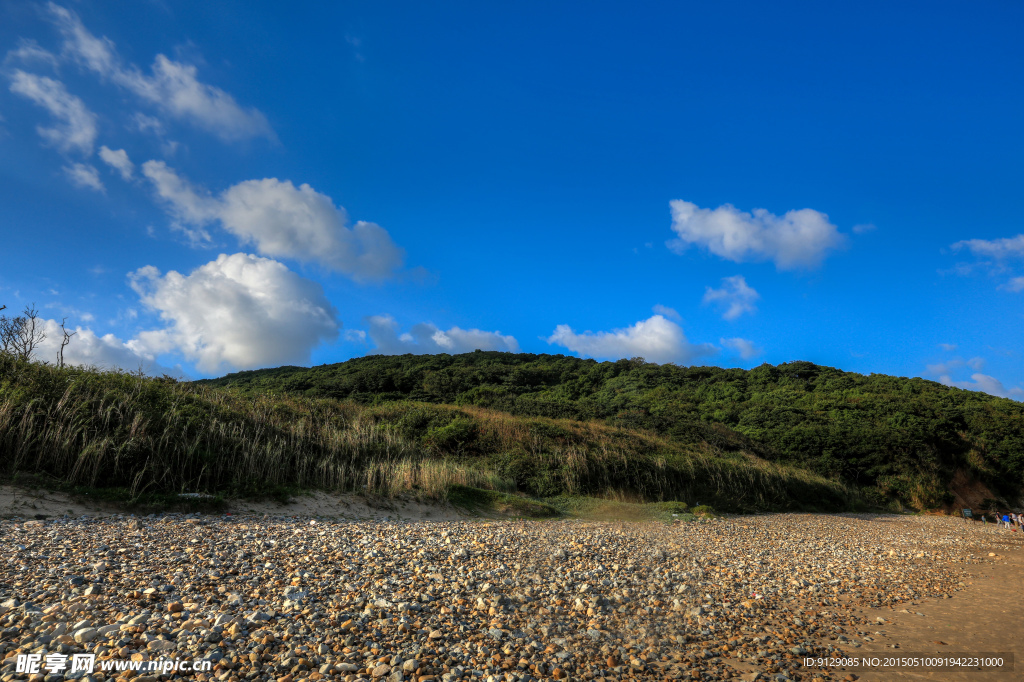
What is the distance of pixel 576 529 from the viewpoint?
10562 millimetres

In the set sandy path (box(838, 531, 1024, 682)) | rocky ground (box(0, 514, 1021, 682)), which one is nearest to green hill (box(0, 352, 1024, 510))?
rocky ground (box(0, 514, 1021, 682))

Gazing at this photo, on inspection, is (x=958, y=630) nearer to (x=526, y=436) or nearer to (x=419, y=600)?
(x=419, y=600)

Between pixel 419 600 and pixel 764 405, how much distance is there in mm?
34372

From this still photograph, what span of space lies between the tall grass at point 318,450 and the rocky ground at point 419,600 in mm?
2224

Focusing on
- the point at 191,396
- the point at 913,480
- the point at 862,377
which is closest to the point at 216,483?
the point at 191,396

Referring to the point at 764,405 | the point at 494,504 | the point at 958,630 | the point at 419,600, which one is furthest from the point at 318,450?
the point at 764,405

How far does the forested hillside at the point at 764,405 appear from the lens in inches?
1016

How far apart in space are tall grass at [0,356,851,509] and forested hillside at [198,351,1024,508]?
192 inches

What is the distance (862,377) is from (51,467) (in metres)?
49.6

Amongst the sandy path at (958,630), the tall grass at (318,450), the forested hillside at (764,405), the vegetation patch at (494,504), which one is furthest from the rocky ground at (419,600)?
the forested hillside at (764,405)

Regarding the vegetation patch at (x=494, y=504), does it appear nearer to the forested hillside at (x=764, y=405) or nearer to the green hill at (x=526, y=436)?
the green hill at (x=526, y=436)

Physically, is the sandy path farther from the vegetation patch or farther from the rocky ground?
the vegetation patch

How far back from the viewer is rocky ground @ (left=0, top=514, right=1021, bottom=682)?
13.3 ft

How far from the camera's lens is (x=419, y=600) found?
543 centimetres
